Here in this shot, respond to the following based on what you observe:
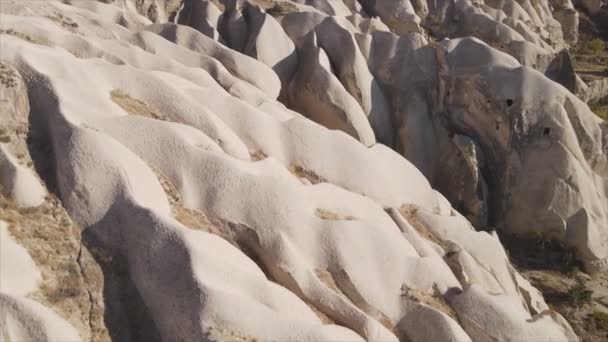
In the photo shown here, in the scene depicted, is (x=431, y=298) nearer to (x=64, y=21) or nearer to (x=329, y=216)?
(x=329, y=216)

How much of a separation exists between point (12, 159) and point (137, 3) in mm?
12984

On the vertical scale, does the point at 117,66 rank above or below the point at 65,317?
above

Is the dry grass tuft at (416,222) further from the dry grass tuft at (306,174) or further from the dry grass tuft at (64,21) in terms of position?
the dry grass tuft at (64,21)

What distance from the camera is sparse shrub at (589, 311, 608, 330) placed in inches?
490

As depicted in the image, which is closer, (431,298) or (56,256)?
(56,256)

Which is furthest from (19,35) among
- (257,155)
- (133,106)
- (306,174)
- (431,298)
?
(431,298)

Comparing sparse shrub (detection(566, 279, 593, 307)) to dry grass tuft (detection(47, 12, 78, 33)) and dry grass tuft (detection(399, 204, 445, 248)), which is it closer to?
dry grass tuft (detection(399, 204, 445, 248))

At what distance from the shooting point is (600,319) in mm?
12609

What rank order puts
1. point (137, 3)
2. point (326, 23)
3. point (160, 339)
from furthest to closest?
point (137, 3) → point (326, 23) → point (160, 339)

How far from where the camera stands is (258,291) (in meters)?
8.31

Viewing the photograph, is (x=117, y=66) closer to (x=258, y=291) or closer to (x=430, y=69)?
(x=258, y=291)

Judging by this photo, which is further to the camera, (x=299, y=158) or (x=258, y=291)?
(x=299, y=158)

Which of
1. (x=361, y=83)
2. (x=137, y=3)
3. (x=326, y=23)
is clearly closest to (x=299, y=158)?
(x=361, y=83)

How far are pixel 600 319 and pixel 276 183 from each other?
7344 millimetres
